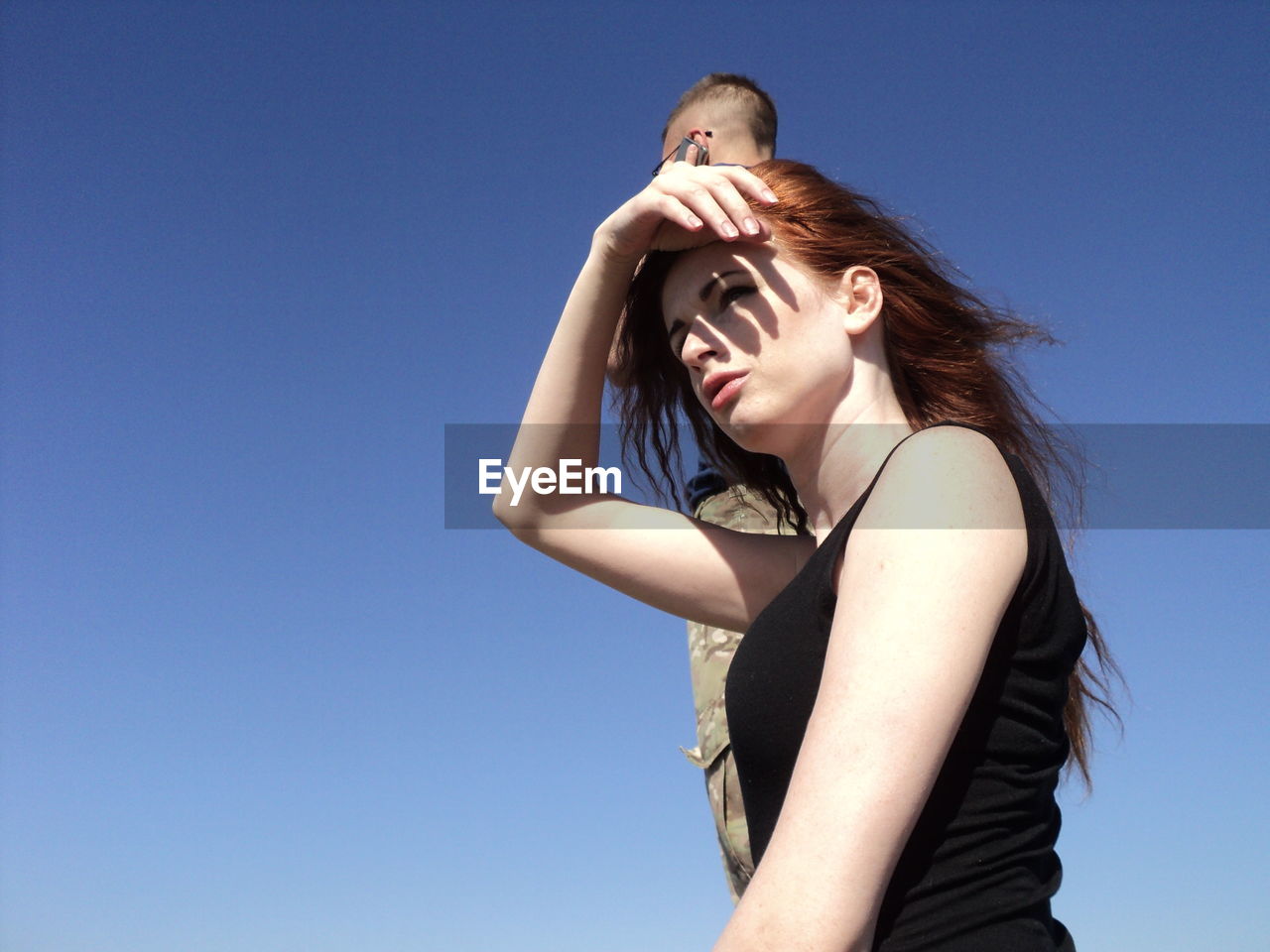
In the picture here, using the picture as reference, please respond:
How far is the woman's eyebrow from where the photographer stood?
8.34ft

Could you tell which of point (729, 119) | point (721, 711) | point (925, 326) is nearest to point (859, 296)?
point (925, 326)

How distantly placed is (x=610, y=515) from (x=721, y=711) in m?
1.13

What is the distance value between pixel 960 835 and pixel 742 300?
3.95 ft

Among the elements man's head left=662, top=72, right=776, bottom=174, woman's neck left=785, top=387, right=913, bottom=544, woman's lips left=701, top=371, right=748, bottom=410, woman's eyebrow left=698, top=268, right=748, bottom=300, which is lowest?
woman's neck left=785, top=387, right=913, bottom=544

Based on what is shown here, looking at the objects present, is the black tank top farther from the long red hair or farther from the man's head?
the man's head

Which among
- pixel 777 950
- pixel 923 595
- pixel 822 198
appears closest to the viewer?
pixel 777 950

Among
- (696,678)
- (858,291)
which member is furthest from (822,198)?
(696,678)

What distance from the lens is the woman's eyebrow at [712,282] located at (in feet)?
8.34

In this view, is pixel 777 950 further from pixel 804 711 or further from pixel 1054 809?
pixel 1054 809

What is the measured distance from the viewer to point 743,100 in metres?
5.93

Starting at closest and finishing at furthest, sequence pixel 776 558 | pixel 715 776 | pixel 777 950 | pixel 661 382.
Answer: pixel 777 950, pixel 776 558, pixel 661 382, pixel 715 776

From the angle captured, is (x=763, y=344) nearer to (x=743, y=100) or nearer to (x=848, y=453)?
(x=848, y=453)

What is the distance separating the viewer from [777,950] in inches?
62.0

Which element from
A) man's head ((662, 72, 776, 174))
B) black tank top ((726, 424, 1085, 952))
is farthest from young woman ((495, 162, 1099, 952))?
man's head ((662, 72, 776, 174))
